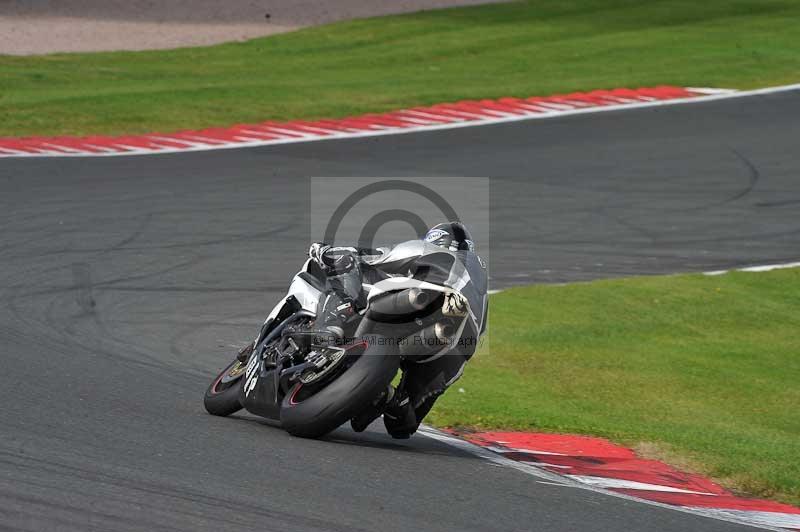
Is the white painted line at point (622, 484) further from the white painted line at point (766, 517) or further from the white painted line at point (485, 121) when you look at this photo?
the white painted line at point (485, 121)

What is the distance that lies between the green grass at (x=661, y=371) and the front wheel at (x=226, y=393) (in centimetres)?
A: 142

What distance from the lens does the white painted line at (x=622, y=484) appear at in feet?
21.7

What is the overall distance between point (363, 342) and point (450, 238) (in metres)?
0.74

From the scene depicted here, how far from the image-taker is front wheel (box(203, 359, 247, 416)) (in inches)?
291

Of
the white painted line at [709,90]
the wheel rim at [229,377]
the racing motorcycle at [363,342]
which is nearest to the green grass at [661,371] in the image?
the wheel rim at [229,377]

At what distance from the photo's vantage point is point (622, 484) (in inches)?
262

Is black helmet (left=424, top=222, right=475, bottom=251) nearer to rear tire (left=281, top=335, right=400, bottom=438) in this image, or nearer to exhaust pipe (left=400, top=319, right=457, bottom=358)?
exhaust pipe (left=400, top=319, right=457, bottom=358)

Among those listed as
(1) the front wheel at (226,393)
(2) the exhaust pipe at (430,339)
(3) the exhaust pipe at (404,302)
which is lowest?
(1) the front wheel at (226,393)

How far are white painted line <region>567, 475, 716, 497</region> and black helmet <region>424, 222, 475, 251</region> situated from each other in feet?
4.51

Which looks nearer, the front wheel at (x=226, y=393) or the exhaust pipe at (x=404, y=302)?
the exhaust pipe at (x=404, y=302)

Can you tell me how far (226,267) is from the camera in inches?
514

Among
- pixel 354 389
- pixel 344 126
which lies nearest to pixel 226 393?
pixel 354 389
